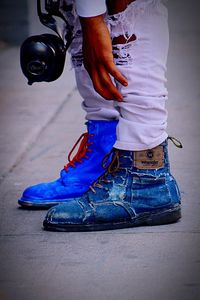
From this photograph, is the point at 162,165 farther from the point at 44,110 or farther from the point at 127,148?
the point at 44,110

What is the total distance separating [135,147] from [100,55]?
332 mm

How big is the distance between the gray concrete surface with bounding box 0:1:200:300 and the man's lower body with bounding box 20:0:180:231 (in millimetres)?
56

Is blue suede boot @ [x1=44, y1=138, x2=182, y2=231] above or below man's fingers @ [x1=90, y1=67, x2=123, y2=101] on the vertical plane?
below

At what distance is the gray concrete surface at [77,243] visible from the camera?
7.25 feet

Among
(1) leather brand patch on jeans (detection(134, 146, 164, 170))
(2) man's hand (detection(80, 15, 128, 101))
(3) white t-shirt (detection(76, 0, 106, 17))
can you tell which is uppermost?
(3) white t-shirt (detection(76, 0, 106, 17))

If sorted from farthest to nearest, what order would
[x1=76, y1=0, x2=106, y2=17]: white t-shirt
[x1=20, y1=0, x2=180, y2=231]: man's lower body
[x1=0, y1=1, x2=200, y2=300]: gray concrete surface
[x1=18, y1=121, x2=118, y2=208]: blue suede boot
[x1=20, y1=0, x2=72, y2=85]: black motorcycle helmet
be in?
[x1=18, y1=121, x2=118, y2=208]: blue suede boot → [x1=20, y1=0, x2=72, y2=85]: black motorcycle helmet → [x1=20, y1=0, x2=180, y2=231]: man's lower body → [x1=76, y1=0, x2=106, y2=17]: white t-shirt → [x1=0, y1=1, x2=200, y2=300]: gray concrete surface

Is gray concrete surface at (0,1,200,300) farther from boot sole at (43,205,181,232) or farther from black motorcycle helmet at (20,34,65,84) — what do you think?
black motorcycle helmet at (20,34,65,84)

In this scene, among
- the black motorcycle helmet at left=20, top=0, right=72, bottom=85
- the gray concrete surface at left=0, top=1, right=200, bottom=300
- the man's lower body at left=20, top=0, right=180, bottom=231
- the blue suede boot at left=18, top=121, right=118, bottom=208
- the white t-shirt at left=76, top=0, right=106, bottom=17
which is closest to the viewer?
the gray concrete surface at left=0, top=1, right=200, bottom=300

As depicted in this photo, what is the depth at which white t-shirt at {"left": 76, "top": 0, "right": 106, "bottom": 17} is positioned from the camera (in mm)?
2549

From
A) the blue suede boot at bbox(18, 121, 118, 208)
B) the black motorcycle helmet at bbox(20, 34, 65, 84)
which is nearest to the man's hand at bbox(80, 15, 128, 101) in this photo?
the black motorcycle helmet at bbox(20, 34, 65, 84)

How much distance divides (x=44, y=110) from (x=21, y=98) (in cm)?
43

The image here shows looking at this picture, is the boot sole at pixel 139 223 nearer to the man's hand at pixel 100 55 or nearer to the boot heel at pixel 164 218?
the boot heel at pixel 164 218

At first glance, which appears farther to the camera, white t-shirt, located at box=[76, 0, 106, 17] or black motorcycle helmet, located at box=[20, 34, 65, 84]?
black motorcycle helmet, located at box=[20, 34, 65, 84]

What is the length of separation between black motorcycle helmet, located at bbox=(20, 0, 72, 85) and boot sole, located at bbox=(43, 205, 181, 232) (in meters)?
0.50
